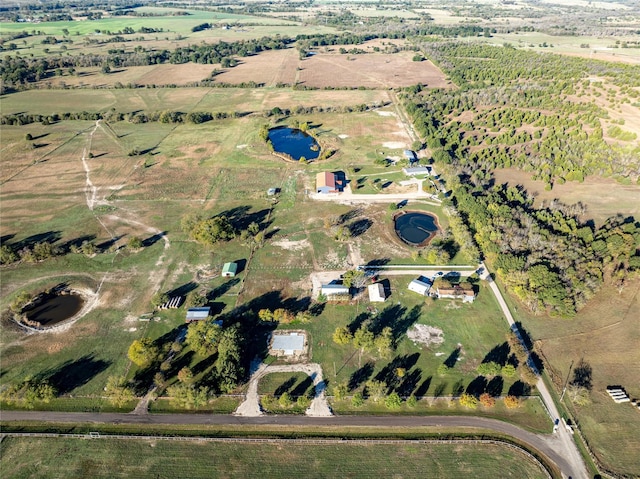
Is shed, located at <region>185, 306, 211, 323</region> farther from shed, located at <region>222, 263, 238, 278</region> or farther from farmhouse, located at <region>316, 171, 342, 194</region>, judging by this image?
farmhouse, located at <region>316, 171, 342, 194</region>

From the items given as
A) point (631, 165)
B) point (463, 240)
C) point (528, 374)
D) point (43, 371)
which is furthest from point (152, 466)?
point (631, 165)

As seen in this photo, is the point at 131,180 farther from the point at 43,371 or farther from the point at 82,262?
the point at 43,371

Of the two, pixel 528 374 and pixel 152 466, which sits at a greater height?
pixel 528 374

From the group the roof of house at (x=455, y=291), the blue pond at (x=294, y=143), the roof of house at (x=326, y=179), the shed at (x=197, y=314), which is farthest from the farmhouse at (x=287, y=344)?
the blue pond at (x=294, y=143)

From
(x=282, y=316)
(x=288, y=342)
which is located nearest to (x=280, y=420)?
(x=288, y=342)

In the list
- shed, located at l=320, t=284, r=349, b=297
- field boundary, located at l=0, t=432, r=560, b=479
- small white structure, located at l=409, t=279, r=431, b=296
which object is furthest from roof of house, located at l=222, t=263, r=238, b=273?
small white structure, located at l=409, t=279, r=431, b=296

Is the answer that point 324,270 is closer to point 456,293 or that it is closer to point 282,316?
point 282,316
